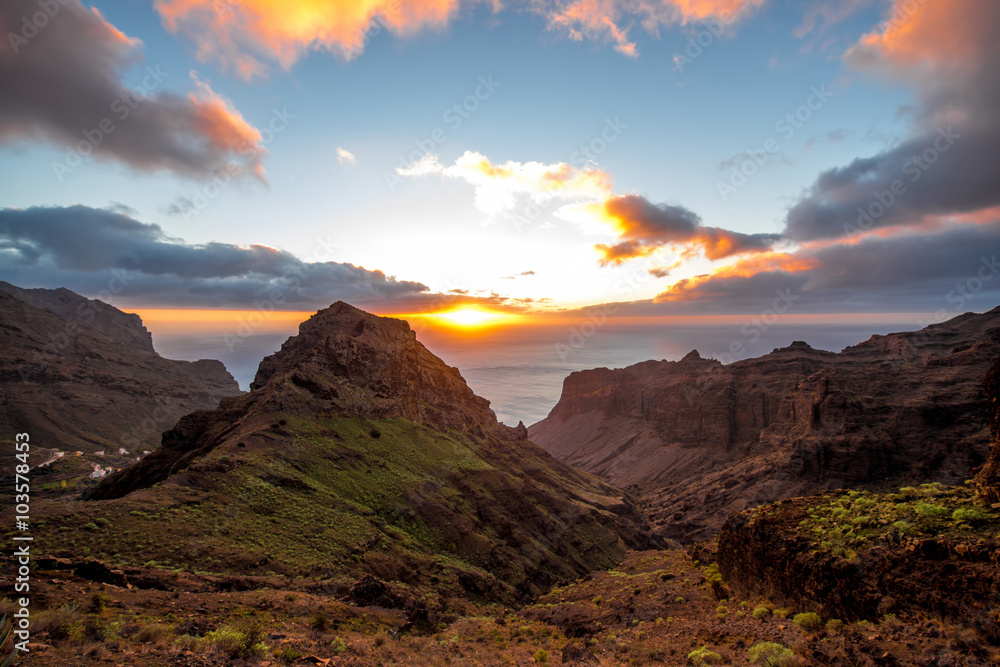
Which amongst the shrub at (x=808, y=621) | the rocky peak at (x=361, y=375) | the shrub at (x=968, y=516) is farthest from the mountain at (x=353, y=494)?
the shrub at (x=968, y=516)

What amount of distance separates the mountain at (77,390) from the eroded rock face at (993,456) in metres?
148

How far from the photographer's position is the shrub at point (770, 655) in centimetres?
1181

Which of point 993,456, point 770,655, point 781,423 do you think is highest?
point 993,456

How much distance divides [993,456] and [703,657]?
12.3 metres

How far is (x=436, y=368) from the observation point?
92.0 metres

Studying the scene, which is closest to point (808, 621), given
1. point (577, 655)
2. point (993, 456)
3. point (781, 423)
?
point (993, 456)

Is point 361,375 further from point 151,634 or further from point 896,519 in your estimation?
point 896,519

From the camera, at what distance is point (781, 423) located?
89.4 meters

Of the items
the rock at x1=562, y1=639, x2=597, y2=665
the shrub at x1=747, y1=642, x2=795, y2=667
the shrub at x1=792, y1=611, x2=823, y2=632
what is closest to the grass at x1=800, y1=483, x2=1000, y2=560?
the shrub at x1=792, y1=611, x2=823, y2=632

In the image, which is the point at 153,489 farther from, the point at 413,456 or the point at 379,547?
the point at 413,456

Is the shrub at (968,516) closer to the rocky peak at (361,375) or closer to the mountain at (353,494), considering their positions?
the mountain at (353,494)

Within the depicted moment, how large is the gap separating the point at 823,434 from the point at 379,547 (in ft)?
229

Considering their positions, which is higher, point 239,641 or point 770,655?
point 770,655

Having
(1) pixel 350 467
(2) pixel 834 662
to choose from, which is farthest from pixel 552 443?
(2) pixel 834 662
